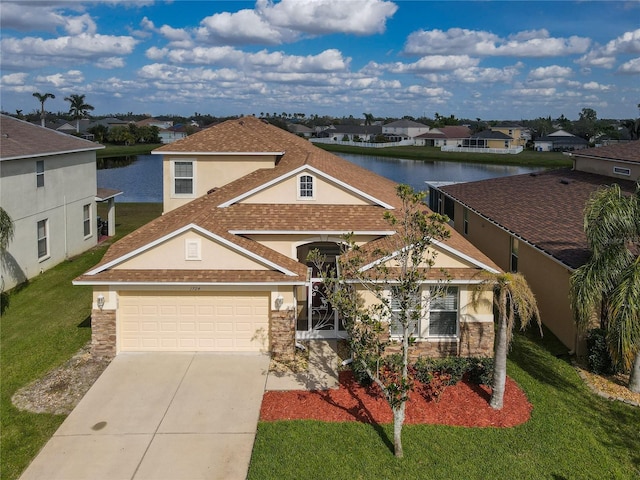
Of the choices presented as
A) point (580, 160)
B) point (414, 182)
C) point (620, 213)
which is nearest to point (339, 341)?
point (620, 213)

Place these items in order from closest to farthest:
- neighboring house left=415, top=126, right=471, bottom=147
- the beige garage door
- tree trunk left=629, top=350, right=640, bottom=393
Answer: tree trunk left=629, top=350, right=640, bottom=393 → the beige garage door → neighboring house left=415, top=126, right=471, bottom=147

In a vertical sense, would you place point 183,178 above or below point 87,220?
above

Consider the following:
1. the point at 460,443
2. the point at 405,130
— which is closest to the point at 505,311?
the point at 460,443

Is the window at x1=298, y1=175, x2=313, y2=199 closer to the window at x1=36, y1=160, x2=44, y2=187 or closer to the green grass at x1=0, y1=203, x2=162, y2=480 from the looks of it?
the green grass at x1=0, y1=203, x2=162, y2=480

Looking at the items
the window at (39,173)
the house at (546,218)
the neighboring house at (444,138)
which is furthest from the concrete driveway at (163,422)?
the neighboring house at (444,138)

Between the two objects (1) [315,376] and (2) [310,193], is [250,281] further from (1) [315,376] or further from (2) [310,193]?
(2) [310,193]

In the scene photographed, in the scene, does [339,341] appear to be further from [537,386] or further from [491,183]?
[491,183]

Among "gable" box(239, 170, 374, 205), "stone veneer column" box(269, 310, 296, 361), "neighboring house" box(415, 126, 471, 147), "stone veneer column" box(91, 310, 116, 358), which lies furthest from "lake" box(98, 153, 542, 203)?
"neighboring house" box(415, 126, 471, 147)
